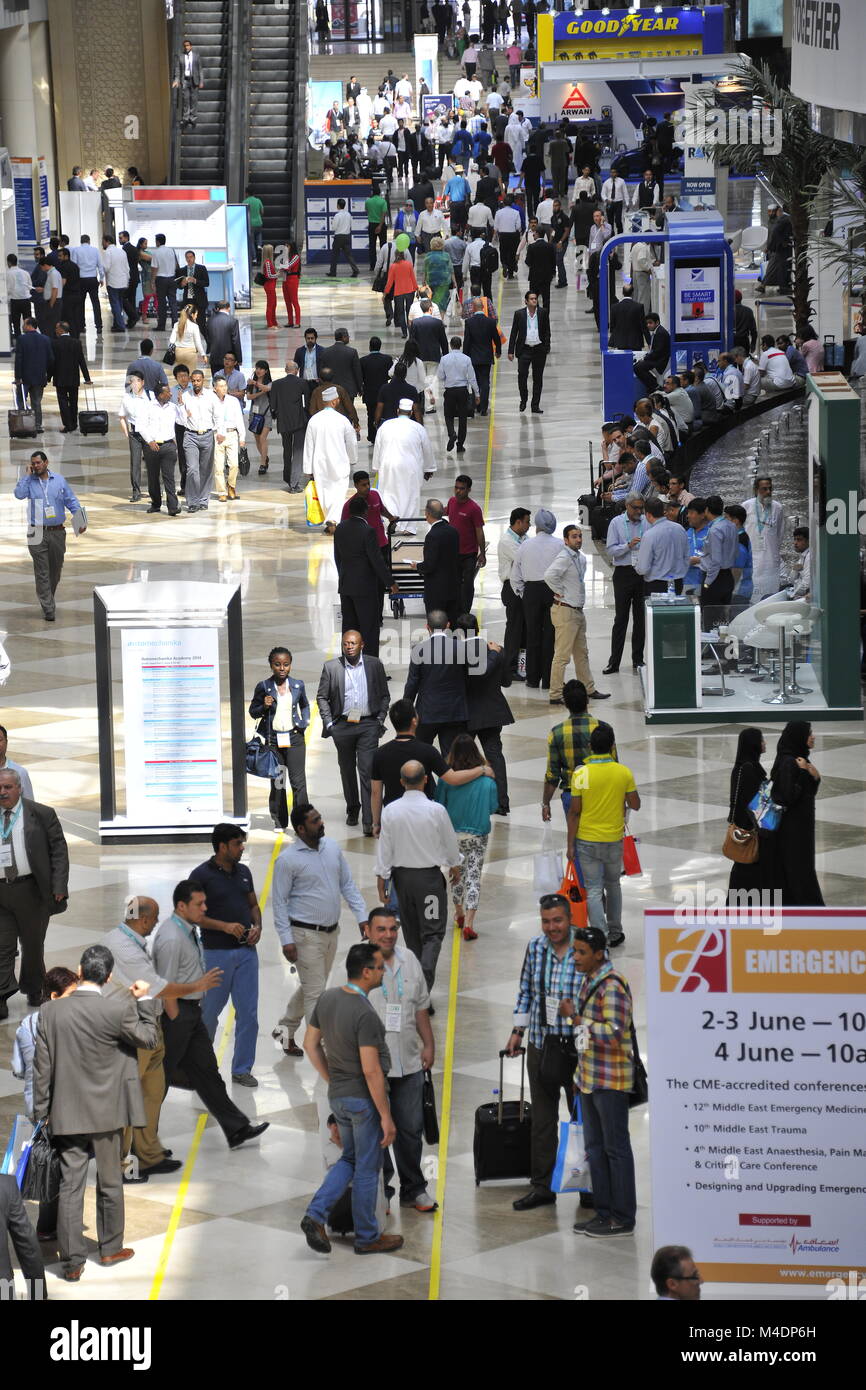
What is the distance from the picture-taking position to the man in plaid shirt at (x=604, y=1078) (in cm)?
794

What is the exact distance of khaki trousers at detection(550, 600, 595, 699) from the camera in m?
14.9

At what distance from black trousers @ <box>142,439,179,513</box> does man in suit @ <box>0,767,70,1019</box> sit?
1167cm

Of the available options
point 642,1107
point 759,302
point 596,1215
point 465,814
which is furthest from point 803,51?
point 759,302

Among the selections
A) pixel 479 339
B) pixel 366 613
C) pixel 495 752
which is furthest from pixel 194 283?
pixel 495 752

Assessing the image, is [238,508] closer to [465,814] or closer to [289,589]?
[289,589]

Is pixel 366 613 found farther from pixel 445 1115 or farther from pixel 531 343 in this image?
pixel 531 343

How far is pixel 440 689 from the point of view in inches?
485

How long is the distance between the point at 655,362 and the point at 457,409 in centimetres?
261

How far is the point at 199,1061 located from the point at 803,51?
932cm

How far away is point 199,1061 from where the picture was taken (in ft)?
29.2

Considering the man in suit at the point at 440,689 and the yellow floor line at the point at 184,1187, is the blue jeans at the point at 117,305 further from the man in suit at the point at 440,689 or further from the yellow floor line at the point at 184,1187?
the yellow floor line at the point at 184,1187

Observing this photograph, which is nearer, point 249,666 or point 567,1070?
point 567,1070

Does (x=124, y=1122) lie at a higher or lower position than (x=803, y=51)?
lower

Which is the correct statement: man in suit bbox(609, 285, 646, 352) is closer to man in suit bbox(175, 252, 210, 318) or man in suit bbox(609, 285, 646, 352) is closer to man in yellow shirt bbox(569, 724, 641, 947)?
→ man in suit bbox(175, 252, 210, 318)
